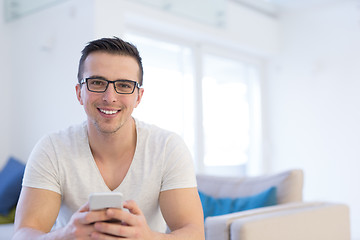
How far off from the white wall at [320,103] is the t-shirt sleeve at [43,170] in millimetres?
3608

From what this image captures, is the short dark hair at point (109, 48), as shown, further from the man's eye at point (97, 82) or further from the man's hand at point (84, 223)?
the man's hand at point (84, 223)

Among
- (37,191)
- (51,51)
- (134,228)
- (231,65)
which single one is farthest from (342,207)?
(231,65)

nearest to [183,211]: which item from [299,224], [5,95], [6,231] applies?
[299,224]

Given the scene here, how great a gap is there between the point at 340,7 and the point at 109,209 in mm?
4097

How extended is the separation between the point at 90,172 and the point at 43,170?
17 cm

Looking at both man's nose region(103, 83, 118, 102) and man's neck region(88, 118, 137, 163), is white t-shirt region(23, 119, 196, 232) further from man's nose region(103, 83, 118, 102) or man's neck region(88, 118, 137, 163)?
man's nose region(103, 83, 118, 102)

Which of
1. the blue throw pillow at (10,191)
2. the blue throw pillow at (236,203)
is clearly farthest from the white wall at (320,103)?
the blue throw pillow at (10,191)

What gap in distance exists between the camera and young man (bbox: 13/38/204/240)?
1382 mm

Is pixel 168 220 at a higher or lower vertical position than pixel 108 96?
lower

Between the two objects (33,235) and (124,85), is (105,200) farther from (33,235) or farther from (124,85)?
(124,85)

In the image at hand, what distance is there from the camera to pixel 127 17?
3.32m

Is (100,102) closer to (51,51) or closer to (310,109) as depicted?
(51,51)

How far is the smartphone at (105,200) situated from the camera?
1061 mm

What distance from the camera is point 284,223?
1.83 meters
